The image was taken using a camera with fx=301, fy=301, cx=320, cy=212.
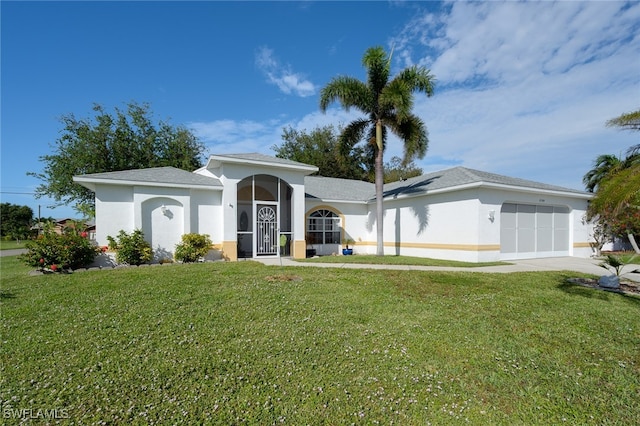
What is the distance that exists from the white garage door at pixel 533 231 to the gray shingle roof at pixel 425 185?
1172mm

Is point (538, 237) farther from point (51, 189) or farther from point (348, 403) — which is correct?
point (51, 189)

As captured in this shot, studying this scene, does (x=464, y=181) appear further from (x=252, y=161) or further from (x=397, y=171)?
(x=397, y=171)

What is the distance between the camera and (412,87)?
14438mm

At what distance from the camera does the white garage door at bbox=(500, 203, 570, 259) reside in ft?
46.9

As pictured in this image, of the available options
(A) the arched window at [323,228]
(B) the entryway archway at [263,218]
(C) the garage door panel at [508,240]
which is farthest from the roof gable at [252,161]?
(C) the garage door panel at [508,240]

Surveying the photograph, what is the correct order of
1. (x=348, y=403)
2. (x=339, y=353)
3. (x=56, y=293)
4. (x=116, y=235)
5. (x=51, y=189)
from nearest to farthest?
(x=348, y=403) < (x=339, y=353) < (x=56, y=293) < (x=116, y=235) < (x=51, y=189)

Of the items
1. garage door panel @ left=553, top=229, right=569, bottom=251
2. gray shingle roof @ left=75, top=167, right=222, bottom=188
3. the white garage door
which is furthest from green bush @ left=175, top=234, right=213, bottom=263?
garage door panel @ left=553, top=229, right=569, bottom=251

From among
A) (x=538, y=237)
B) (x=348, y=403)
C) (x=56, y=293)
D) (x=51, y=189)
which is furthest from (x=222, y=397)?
(x=51, y=189)

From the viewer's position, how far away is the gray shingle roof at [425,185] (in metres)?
14.0

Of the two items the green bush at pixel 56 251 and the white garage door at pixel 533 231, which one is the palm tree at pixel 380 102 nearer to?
the white garage door at pixel 533 231

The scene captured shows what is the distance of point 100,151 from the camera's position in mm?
25172

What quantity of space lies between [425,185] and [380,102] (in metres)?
5.05

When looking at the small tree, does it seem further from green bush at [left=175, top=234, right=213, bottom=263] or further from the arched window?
the arched window

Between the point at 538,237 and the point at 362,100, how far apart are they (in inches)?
444
